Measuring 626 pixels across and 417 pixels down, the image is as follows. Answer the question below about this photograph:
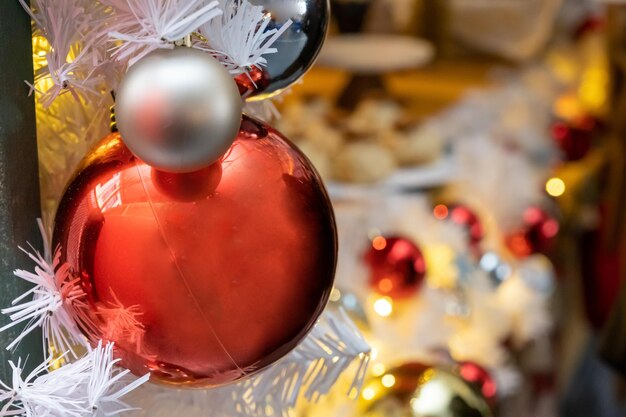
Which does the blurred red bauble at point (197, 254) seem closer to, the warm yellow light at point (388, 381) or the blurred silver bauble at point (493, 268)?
the warm yellow light at point (388, 381)

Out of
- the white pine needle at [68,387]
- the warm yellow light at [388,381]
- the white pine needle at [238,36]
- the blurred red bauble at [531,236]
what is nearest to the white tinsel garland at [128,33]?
the white pine needle at [238,36]

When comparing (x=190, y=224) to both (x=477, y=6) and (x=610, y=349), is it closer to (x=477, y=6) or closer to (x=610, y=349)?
(x=610, y=349)

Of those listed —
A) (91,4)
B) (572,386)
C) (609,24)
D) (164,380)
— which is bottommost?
(572,386)

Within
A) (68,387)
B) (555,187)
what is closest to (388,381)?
(68,387)

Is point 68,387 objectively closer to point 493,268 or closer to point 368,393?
point 368,393

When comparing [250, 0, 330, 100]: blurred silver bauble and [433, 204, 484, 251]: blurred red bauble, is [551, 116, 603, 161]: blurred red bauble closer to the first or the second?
[433, 204, 484, 251]: blurred red bauble

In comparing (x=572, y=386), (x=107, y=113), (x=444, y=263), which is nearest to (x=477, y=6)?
(x=572, y=386)

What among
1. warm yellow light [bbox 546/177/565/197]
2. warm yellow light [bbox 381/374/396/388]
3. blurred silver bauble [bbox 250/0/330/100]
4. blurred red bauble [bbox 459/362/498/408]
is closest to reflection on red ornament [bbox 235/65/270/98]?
blurred silver bauble [bbox 250/0/330/100]

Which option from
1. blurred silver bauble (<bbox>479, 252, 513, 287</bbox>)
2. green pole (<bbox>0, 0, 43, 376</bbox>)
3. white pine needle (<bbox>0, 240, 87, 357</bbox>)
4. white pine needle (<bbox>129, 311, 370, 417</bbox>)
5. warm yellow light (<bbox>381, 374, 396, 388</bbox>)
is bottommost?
blurred silver bauble (<bbox>479, 252, 513, 287</bbox>)
